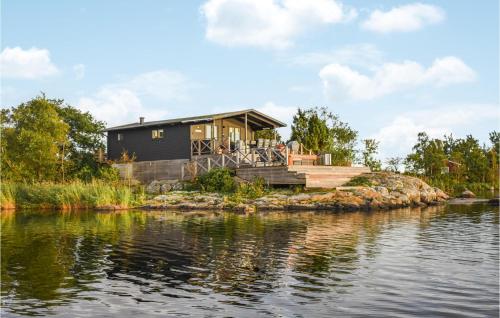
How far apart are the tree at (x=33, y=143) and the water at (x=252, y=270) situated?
21.8 m

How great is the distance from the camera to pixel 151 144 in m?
43.4

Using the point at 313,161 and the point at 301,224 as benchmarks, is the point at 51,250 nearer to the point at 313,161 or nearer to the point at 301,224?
the point at 301,224

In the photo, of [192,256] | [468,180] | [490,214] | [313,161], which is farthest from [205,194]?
[468,180]

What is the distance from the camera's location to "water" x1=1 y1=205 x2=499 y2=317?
875cm

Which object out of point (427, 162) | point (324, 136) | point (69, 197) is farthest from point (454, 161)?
point (69, 197)

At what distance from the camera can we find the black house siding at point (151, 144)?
136 ft

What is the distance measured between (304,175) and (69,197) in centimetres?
1505

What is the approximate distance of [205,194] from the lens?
33906 mm

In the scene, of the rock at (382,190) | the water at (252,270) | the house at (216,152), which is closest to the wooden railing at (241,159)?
the house at (216,152)

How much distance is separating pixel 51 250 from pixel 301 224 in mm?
10450

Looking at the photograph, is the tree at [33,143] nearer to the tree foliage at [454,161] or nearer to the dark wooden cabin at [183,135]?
the dark wooden cabin at [183,135]

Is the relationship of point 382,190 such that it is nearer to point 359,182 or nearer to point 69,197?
point 359,182

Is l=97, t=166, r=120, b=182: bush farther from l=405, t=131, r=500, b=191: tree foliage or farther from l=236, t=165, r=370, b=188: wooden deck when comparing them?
l=405, t=131, r=500, b=191: tree foliage

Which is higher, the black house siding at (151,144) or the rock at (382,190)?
the black house siding at (151,144)
